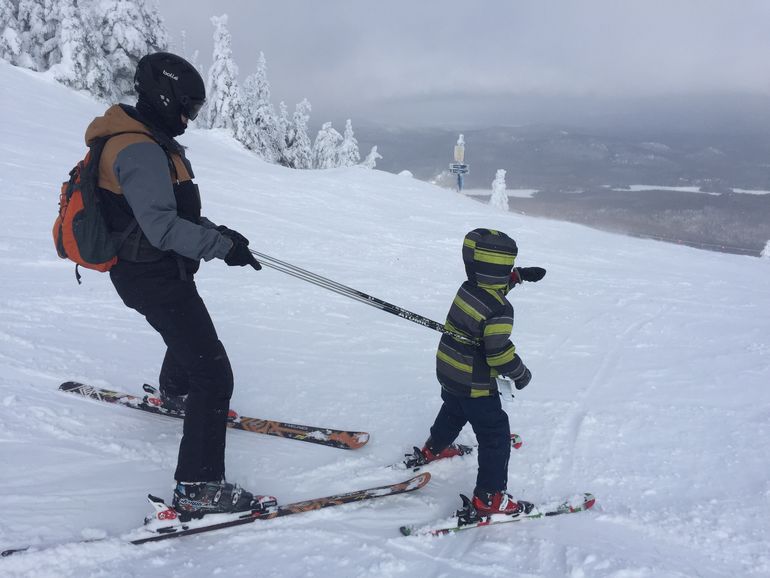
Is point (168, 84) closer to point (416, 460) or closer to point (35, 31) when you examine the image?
point (416, 460)

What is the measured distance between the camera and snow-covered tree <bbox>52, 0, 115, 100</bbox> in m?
32.9

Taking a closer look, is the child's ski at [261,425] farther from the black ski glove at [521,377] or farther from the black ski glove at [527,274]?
the black ski glove at [527,274]

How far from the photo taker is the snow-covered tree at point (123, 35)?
36.6 meters

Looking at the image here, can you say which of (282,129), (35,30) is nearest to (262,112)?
(282,129)

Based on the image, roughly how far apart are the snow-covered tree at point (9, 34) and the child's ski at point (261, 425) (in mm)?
40837

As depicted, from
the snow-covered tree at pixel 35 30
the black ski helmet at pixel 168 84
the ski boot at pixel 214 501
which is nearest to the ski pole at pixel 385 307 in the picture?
the black ski helmet at pixel 168 84

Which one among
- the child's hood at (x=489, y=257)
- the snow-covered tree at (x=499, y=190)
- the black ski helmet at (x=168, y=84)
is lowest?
the child's hood at (x=489, y=257)

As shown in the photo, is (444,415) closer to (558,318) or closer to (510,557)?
(510,557)

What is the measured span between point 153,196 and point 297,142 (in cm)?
4665

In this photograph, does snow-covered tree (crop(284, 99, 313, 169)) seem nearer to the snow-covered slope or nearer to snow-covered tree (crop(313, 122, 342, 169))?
snow-covered tree (crop(313, 122, 342, 169))

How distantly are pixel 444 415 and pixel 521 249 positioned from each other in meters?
10.5

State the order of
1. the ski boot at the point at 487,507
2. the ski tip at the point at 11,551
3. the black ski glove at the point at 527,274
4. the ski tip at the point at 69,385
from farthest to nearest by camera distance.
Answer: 1. the ski tip at the point at 69,385
2. the black ski glove at the point at 527,274
3. the ski boot at the point at 487,507
4. the ski tip at the point at 11,551

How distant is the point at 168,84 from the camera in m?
3.04

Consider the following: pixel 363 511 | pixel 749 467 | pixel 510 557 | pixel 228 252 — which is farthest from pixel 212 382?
pixel 749 467
